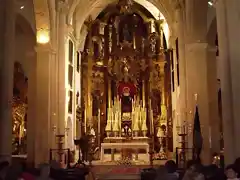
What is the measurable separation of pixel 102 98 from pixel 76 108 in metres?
3.35

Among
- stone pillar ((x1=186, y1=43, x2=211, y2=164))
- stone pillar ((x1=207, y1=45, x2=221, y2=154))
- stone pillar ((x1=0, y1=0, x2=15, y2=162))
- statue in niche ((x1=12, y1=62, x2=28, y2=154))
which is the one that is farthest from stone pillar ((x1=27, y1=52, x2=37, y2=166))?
stone pillar ((x1=207, y1=45, x2=221, y2=154))

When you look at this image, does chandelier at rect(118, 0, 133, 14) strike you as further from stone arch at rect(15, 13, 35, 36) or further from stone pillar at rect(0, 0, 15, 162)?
stone pillar at rect(0, 0, 15, 162)

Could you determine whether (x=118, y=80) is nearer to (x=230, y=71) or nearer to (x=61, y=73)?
(x=61, y=73)

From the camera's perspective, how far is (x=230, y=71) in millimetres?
9555

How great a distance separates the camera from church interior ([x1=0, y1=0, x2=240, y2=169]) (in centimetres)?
1007

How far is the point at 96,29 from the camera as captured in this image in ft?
90.0

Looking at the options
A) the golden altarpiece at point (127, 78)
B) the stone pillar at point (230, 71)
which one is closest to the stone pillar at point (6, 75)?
the stone pillar at point (230, 71)

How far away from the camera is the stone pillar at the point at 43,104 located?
1568cm

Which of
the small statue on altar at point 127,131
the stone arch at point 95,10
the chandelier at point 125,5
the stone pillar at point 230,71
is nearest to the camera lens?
the stone pillar at point 230,71

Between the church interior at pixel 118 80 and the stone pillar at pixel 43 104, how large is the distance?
42 millimetres

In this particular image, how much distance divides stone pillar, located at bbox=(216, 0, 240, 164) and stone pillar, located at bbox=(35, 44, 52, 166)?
8.47m

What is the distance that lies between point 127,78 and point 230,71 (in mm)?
17403

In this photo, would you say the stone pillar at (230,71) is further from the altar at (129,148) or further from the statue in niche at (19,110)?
the altar at (129,148)

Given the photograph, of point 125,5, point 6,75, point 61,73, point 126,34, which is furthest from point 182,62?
point 6,75
